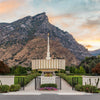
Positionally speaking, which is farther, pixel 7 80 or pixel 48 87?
pixel 7 80

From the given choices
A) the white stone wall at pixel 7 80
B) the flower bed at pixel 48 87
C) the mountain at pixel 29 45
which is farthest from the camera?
the mountain at pixel 29 45

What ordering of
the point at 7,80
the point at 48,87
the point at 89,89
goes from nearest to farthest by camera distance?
the point at 89,89, the point at 48,87, the point at 7,80

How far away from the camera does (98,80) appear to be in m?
21.5

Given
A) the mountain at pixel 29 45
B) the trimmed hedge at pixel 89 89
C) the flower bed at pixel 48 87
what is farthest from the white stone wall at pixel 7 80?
the mountain at pixel 29 45

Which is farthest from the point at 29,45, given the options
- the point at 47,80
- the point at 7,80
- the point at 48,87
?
the point at 48,87

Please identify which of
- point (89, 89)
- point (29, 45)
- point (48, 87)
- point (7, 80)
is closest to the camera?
point (89, 89)

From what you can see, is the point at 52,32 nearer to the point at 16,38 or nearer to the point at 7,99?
the point at 16,38

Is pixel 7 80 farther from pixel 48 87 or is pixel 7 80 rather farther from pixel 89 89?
pixel 89 89

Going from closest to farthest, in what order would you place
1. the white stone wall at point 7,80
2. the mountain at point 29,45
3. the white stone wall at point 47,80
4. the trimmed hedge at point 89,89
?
the trimmed hedge at point 89,89, the white stone wall at point 7,80, the white stone wall at point 47,80, the mountain at point 29,45

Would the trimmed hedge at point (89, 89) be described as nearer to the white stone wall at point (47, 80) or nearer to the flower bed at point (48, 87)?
the flower bed at point (48, 87)

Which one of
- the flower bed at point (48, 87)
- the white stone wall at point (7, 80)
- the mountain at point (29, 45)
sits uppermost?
the mountain at point (29, 45)

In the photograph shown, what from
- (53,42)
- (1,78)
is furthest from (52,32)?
(1,78)

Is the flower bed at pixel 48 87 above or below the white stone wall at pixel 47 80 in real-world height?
below

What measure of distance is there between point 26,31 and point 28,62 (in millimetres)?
43739
